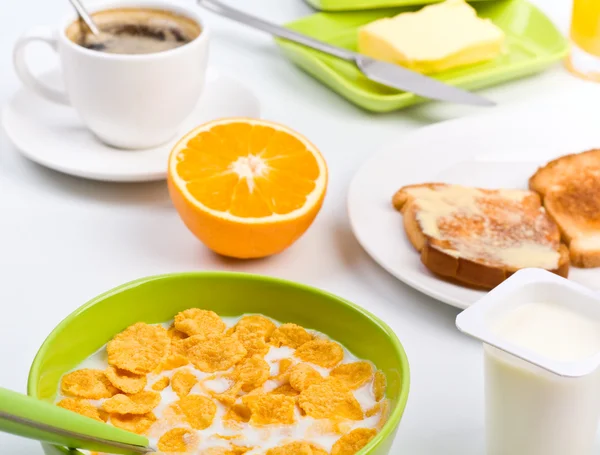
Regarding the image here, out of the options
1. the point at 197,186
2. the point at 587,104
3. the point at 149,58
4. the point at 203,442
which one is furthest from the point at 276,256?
the point at 587,104

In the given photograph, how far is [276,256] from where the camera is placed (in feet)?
4.09

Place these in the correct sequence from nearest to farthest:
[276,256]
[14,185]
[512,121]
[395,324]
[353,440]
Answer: [353,440]
[395,324]
[276,256]
[14,185]
[512,121]

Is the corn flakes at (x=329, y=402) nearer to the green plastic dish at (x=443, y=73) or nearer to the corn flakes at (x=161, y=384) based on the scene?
the corn flakes at (x=161, y=384)

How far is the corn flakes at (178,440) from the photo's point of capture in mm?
824

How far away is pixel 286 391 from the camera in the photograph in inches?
35.7

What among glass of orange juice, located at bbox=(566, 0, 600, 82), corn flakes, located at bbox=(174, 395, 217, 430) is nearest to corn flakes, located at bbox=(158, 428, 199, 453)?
corn flakes, located at bbox=(174, 395, 217, 430)

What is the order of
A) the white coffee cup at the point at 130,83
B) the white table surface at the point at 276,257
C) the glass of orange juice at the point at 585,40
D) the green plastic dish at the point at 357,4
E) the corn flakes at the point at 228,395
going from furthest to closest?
the green plastic dish at the point at 357,4 → the glass of orange juice at the point at 585,40 → the white coffee cup at the point at 130,83 → the white table surface at the point at 276,257 → the corn flakes at the point at 228,395

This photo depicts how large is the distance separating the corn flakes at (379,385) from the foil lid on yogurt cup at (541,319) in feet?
0.40

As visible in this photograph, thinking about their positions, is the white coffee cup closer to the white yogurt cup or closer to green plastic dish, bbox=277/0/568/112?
green plastic dish, bbox=277/0/568/112

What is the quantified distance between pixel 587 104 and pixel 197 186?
78 cm

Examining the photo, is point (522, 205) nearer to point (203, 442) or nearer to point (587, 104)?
point (587, 104)

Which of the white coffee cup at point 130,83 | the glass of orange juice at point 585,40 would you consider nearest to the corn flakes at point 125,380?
the white coffee cup at point 130,83

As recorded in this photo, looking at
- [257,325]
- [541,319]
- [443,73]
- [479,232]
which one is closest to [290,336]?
[257,325]

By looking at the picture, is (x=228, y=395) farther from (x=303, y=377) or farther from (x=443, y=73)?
(x=443, y=73)
